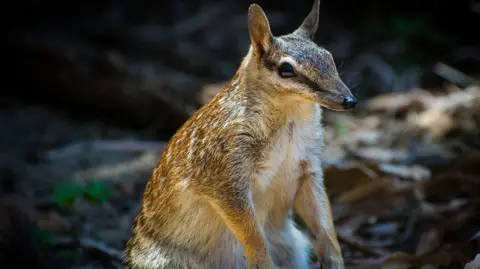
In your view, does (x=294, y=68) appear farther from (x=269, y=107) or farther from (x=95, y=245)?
(x=95, y=245)

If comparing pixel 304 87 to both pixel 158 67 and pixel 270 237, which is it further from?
pixel 158 67

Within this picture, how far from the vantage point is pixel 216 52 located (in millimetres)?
12039

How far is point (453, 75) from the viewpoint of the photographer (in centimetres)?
942

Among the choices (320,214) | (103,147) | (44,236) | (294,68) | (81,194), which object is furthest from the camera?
(103,147)

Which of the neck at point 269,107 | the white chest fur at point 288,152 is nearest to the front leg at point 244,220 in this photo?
the white chest fur at point 288,152

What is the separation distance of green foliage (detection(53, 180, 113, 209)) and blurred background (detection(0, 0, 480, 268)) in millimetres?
15

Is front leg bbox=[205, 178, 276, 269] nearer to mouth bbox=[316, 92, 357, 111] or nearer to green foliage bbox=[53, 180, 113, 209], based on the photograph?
mouth bbox=[316, 92, 357, 111]

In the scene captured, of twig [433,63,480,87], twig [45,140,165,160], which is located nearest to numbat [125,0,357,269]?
twig [45,140,165,160]

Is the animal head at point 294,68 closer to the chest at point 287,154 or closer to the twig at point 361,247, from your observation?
the chest at point 287,154

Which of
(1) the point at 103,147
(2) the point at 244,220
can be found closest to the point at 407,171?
(2) the point at 244,220

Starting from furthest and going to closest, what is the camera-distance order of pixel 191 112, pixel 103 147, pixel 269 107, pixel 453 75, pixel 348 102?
pixel 453 75 < pixel 103 147 < pixel 191 112 < pixel 269 107 < pixel 348 102

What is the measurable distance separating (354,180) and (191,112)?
2.62 metres

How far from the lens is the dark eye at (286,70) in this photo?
13.8 feet

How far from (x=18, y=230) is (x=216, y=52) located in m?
7.08
